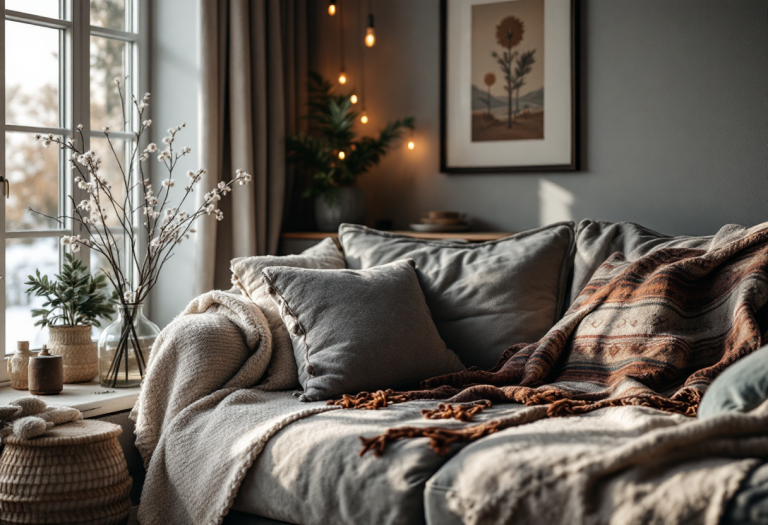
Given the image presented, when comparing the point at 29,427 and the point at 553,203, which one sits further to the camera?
the point at 553,203

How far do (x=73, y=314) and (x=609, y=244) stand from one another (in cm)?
182

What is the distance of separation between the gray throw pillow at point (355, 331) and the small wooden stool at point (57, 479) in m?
0.56

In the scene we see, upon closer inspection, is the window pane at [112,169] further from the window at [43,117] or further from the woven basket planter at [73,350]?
the woven basket planter at [73,350]

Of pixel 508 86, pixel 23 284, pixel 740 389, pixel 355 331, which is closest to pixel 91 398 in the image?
pixel 23 284

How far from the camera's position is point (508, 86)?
330cm

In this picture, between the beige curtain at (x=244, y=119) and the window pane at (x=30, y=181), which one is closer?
the window pane at (x=30, y=181)

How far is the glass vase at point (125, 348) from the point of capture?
100 inches

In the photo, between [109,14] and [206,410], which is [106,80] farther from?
[206,410]

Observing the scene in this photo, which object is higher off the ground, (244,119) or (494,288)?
(244,119)

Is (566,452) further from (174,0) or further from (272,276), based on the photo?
(174,0)

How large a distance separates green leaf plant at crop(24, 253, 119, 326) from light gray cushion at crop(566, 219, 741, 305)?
5.14 feet

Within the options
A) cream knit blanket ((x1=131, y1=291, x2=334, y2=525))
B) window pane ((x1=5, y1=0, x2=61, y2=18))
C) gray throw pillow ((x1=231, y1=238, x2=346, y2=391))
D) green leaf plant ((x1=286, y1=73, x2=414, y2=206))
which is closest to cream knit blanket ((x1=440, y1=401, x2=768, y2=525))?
cream knit blanket ((x1=131, y1=291, x2=334, y2=525))

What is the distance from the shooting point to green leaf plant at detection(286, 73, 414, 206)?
340 centimetres

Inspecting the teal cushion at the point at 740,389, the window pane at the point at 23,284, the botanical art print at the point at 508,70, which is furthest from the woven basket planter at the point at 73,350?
the teal cushion at the point at 740,389
